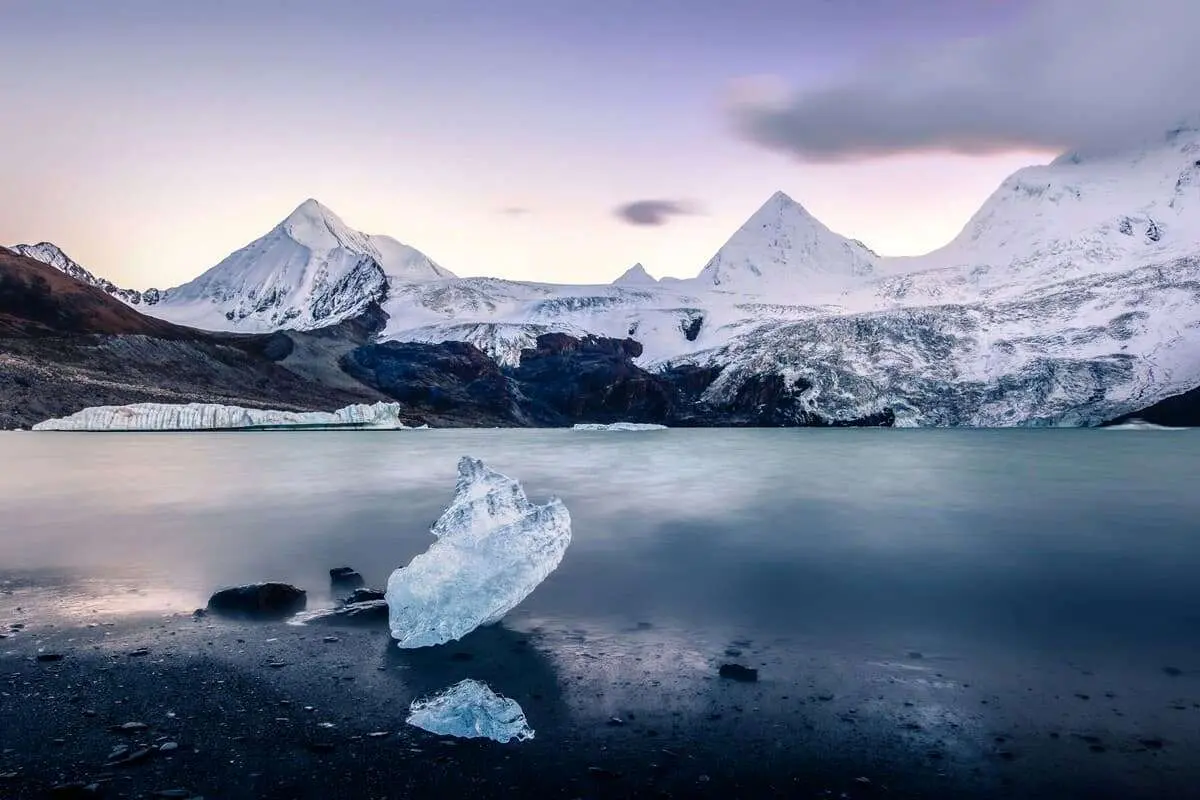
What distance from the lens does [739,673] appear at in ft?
36.0

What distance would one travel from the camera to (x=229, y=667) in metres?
11.0

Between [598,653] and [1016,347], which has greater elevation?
[1016,347]

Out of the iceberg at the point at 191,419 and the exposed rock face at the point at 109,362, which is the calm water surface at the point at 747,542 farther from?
the exposed rock face at the point at 109,362

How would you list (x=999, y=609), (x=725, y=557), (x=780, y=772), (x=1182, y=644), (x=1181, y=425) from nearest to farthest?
(x=780, y=772)
(x=1182, y=644)
(x=999, y=609)
(x=725, y=557)
(x=1181, y=425)

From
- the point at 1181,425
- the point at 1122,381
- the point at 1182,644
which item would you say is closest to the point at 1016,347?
the point at 1122,381

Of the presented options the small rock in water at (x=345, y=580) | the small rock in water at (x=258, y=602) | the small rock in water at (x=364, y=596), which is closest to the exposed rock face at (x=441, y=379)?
the small rock in water at (x=345, y=580)

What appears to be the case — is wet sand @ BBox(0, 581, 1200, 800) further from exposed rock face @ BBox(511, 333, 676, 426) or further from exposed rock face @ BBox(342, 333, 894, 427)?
exposed rock face @ BBox(511, 333, 676, 426)

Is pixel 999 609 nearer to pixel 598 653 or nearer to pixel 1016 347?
pixel 598 653

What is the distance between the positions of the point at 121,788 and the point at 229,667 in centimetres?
360

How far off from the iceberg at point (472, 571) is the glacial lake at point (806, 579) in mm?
840

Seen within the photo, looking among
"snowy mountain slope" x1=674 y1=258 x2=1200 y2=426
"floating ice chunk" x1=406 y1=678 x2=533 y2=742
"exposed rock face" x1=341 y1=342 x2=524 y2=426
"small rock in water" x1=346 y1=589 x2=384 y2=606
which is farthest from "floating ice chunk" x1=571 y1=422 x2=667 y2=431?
"floating ice chunk" x1=406 y1=678 x2=533 y2=742

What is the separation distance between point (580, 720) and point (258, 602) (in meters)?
7.89

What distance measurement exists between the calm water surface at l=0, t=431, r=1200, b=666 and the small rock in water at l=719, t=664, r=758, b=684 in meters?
2.25

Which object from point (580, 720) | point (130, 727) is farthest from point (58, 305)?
point (580, 720)
